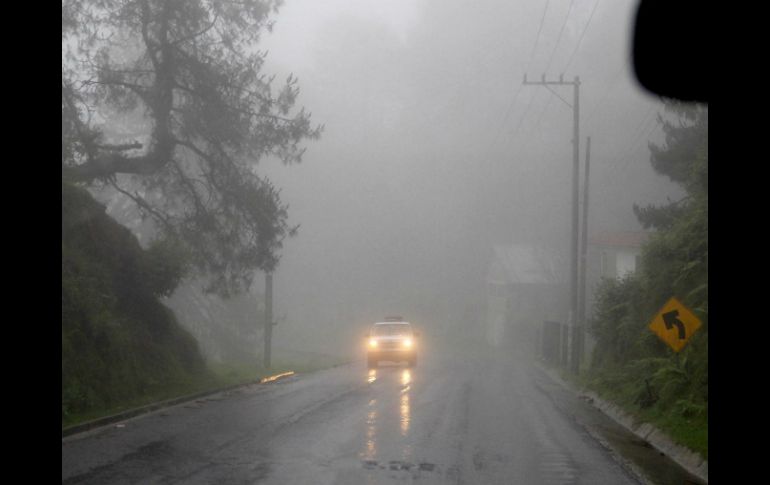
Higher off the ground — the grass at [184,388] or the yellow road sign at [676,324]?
the yellow road sign at [676,324]

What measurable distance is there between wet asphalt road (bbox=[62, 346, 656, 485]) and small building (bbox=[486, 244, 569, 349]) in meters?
53.3

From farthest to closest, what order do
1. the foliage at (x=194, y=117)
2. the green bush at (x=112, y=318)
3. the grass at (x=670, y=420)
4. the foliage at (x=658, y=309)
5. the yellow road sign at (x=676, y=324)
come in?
the foliage at (x=194, y=117), the green bush at (x=112, y=318), the foliage at (x=658, y=309), the yellow road sign at (x=676, y=324), the grass at (x=670, y=420)

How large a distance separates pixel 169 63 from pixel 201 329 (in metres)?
30.8

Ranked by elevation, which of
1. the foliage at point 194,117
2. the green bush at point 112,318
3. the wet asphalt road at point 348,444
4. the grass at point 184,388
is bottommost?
the grass at point 184,388

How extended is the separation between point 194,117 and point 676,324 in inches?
590

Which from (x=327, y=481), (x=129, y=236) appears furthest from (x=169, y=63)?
(x=327, y=481)

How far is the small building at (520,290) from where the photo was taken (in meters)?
77.5

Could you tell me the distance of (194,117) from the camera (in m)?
27.0

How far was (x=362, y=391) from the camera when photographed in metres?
25.3

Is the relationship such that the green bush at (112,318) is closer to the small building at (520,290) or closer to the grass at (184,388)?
the grass at (184,388)

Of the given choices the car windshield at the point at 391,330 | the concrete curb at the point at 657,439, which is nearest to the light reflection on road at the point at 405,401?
the concrete curb at the point at 657,439

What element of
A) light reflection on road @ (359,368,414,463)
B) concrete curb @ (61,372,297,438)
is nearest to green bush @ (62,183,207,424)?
concrete curb @ (61,372,297,438)

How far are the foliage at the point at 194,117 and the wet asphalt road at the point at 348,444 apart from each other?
254 inches

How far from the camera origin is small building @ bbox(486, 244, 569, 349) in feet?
254
